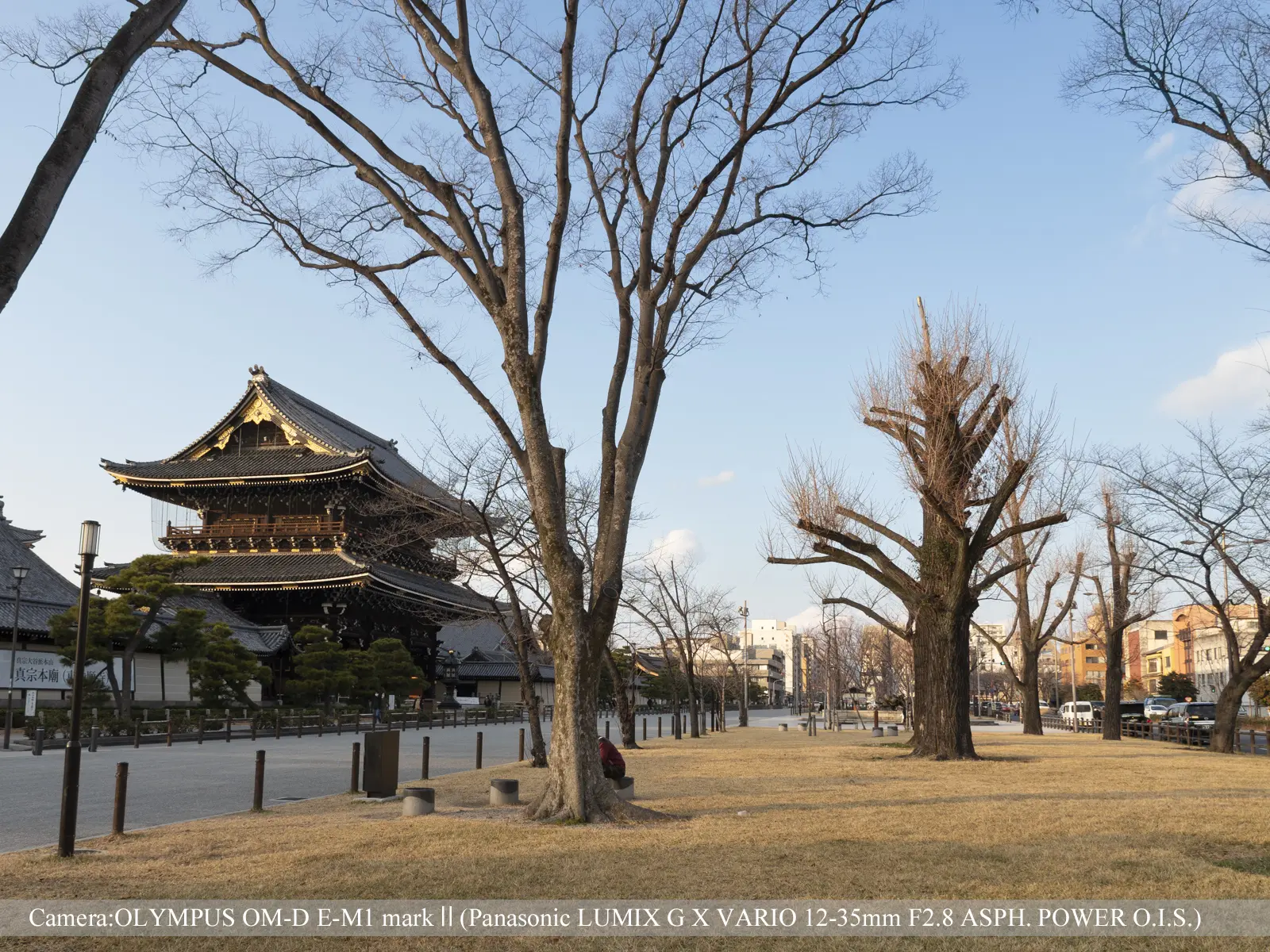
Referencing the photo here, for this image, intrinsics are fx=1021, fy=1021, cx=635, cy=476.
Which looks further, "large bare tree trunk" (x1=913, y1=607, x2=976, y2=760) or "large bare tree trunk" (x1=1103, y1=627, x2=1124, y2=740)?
"large bare tree trunk" (x1=1103, y1=627, x2=1124, y2=740)

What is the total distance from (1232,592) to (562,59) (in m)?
28.3

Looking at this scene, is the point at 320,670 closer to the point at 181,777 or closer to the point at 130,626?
the point at 130,626

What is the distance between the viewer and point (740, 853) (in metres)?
8.81

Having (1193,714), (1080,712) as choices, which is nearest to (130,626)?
(1193,714)

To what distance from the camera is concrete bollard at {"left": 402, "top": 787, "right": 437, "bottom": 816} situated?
11.9 meters

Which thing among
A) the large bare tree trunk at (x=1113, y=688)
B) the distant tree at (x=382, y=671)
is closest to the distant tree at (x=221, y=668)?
the distant tree at (x=382, y=671)

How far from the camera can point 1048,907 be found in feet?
21.9

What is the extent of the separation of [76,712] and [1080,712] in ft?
180

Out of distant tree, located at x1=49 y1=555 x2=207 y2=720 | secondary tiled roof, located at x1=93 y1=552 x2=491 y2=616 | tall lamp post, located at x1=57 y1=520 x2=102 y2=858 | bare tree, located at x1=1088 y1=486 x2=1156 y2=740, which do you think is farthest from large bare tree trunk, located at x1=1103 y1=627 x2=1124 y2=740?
tall lamp post, located at x1=57 y1=520 x2=102 y2=858

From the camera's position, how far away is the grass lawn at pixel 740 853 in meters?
7.16

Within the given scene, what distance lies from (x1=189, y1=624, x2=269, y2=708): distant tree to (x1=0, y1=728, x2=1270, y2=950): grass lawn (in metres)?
22.1

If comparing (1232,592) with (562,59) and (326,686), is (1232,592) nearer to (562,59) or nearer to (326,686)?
(562,59)

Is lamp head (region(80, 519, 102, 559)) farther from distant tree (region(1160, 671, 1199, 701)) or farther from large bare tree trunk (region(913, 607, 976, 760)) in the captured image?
distant tree (region(1160, 671, 1199, 701))

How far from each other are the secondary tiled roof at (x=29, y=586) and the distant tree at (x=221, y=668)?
4.74 m
